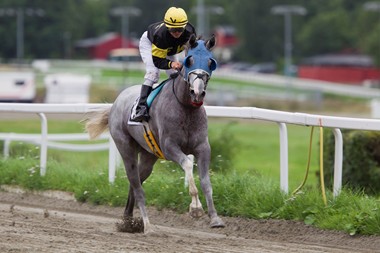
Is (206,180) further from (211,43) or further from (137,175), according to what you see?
(137,175)

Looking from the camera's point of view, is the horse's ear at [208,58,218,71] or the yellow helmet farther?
the yellow helmet

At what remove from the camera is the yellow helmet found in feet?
25.4

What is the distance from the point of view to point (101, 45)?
109 meters

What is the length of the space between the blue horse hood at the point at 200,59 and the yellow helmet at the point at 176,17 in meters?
0.35

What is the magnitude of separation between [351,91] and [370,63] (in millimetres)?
24359

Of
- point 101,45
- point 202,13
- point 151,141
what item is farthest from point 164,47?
point 101,45

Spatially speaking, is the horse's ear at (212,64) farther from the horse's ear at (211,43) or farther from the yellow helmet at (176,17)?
the yellow helmet at (176,17)

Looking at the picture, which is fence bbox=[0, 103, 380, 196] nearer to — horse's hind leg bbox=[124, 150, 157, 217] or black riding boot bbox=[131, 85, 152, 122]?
horse's hind leg bbox=[124, 150, 157, 217]

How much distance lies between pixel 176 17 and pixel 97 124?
191 cm

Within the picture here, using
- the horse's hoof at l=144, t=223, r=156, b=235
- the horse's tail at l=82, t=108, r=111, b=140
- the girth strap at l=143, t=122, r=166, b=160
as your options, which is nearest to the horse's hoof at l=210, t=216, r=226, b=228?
the horse's hoof at l=144, t=223, r=156, b=235

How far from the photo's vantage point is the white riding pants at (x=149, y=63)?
8.36m

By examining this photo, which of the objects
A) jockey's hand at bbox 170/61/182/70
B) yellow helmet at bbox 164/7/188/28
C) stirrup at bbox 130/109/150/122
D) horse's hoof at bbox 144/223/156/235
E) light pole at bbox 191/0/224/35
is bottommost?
horse's hoof at bbox 144/223/156/235

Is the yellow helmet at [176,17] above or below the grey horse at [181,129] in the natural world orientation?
above

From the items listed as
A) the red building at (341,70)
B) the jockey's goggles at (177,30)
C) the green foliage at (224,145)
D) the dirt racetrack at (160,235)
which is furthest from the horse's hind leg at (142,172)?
the red building at (341,70)
